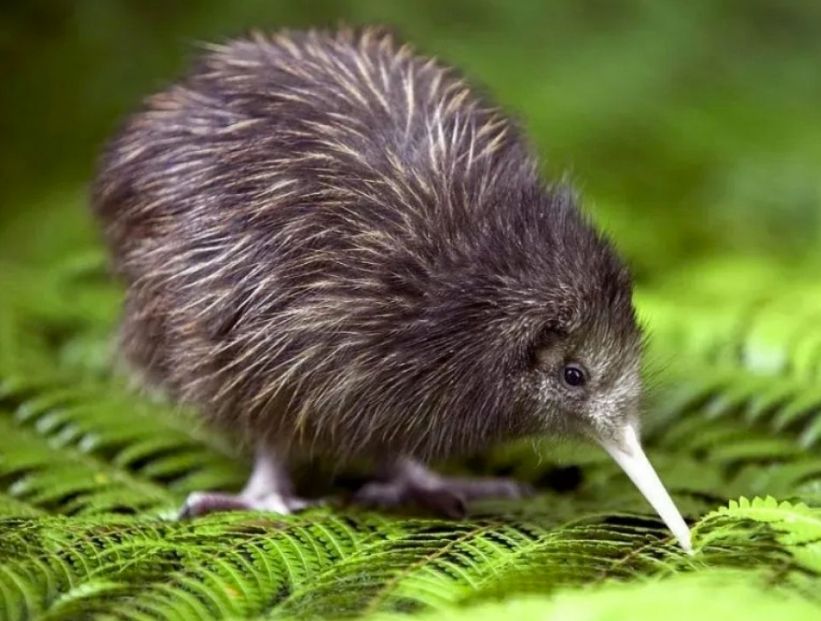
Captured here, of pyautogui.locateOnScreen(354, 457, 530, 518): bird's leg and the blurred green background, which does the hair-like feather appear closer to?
pyautogui.locateOnScreen(354, 457, 530, 518): bird's leg

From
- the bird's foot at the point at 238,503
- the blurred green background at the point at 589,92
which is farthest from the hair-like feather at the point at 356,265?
the blurred green background at the point at 589,92

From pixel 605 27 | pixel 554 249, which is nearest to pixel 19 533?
pixel 554 249

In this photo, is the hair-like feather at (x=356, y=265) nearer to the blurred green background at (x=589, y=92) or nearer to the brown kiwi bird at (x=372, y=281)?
the brown kiwi bird at (x=372, y=281)

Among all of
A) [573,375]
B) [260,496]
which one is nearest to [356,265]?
[573,375]

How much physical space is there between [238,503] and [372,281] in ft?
2.03

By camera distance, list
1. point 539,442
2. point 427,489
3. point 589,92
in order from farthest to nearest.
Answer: point 589,92
point 427,489
point 539,442

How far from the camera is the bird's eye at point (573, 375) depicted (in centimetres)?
204

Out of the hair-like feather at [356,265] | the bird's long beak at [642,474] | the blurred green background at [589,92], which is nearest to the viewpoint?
the bird's long beak at [642,474]

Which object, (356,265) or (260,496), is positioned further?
(260,496)

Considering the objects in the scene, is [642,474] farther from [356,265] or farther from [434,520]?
[356,265]

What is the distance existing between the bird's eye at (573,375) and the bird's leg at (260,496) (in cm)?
62

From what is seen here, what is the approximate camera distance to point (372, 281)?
2.01m

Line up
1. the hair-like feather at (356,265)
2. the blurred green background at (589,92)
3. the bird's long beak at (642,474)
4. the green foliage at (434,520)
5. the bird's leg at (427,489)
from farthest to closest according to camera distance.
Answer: the blurred green background at (589,92) → the bird's leg at (427,489) → the hair-like feather at (356,265) → the bird's long beak at (642,474) → the green foliage at (434,520)

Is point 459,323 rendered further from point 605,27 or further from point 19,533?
point 605,27
